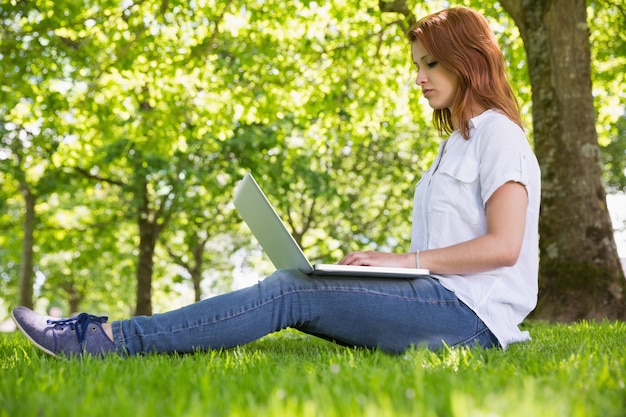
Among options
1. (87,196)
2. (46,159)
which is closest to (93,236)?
(87,196)

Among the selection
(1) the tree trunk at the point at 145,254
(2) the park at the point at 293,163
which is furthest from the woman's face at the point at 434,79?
(1) the tree trunk at the point at 145,254

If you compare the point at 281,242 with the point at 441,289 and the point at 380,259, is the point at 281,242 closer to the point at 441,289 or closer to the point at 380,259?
the point at 380,259

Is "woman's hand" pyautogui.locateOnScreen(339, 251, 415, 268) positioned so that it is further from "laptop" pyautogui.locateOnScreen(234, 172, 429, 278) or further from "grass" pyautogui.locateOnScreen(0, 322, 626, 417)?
"grass" pyautogui.locateOnScreen(0, 322, 626, 417)

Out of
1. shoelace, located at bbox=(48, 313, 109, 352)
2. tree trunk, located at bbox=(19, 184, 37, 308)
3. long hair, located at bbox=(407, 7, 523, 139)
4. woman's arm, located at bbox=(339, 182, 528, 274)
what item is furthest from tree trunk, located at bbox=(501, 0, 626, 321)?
tree trunk, located at bbox=(19, 184, 37, 308)

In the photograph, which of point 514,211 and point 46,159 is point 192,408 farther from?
point 46,159

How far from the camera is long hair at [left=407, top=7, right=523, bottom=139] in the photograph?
3.30 meters

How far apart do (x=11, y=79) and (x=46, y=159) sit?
165 inches

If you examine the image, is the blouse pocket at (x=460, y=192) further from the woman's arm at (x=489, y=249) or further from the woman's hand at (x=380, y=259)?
the woman's hand at (x=380, y=259)

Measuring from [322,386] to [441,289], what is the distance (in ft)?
4.22

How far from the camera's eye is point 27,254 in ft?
50.3

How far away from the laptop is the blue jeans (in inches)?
3.2

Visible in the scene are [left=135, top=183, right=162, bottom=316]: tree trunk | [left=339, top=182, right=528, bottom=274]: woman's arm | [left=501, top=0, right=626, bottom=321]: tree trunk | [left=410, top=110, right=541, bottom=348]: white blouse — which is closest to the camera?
[left=339, top=182, right=528, bottom=274]: woman's arm

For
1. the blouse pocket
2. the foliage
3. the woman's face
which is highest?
the foliage

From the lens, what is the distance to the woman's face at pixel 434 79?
11.2 feet
